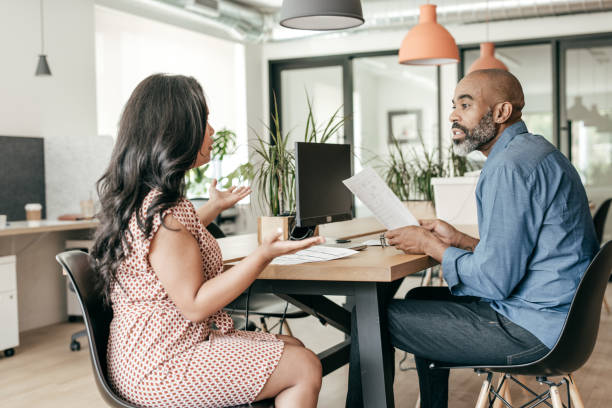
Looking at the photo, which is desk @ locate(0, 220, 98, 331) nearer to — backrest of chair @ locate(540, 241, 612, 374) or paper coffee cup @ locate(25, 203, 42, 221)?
paper coffee cup @ locate(25, 203, 42, 221)

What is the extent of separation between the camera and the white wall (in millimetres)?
4598

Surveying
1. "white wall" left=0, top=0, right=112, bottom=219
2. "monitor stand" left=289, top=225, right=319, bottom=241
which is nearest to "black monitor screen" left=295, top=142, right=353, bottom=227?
"monitor stand" left=289, top=225, right=319, bottom=241

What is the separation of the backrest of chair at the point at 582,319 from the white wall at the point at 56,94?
12.3 ft

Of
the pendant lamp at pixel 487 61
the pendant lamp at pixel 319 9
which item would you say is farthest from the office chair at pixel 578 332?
the pendant lamp at pixel 487 61

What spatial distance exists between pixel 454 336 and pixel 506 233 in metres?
0.33

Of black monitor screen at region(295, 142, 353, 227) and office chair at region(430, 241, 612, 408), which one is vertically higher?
black monitor screen at region(295, 142, 353, 227)

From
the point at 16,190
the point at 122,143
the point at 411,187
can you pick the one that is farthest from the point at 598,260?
the point at 16,190

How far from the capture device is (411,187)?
4520 millimetres

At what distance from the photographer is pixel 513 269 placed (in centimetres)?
177

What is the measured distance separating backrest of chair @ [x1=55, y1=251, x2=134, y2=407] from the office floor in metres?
1.55

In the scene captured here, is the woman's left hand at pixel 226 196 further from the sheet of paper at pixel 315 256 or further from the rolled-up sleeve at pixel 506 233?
the rolled-up sleeve at pixel 506 233

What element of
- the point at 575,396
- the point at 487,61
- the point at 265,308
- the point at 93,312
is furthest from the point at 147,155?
the point at 487,61

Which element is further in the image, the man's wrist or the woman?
the man's wrist

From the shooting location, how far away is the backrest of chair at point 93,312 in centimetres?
152
